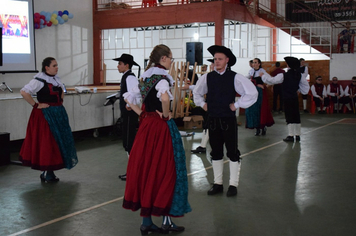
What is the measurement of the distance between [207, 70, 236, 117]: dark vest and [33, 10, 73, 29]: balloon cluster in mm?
8788

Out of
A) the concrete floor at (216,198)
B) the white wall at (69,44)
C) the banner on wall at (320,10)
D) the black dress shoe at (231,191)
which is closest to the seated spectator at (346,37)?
the banner on wall at (320,10)

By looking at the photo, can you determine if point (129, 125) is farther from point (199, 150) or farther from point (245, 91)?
point (199, 150)

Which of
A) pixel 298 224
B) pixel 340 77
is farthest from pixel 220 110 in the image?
pixel 340 77

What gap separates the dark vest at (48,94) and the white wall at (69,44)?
23.6ft

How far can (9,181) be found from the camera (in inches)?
199

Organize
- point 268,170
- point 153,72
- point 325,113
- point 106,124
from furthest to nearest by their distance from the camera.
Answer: point 325,113 → point 106,124 → point 268,170 → point 153,72

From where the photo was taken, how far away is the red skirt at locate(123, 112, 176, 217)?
10.3 feet

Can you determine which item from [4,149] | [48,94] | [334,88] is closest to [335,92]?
[334,88]

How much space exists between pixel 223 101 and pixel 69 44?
1023 centimetres

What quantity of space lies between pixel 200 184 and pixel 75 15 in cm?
1027

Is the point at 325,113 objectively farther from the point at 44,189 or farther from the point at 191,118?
the point at 44,189

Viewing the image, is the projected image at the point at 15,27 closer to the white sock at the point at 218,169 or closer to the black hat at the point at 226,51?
the black hat at the point at 226,51

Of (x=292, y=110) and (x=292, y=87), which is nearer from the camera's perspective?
(x=292, y=87)

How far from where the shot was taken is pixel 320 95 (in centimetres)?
1294
